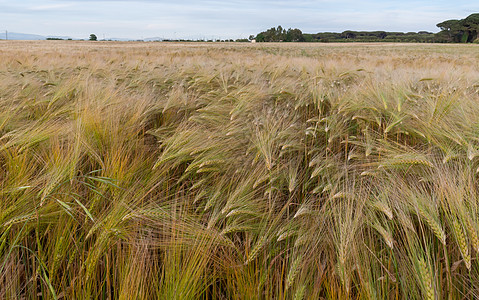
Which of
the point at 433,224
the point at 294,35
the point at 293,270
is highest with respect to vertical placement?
the point at 294,35

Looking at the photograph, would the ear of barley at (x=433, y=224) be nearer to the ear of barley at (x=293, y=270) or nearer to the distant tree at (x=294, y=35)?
the ear of barley at (x=293, y=270)

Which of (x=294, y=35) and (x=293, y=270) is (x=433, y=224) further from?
(x=294, y=35)

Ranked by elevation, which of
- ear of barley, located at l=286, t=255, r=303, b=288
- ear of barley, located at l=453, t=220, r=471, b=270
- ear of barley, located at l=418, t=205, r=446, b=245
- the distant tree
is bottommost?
ear of barley, located at l=286, t=255, r=303, b=288

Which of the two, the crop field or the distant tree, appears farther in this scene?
the distant tree

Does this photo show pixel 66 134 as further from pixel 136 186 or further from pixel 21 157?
pixel 136 186

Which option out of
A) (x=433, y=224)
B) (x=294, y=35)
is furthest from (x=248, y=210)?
(x=294, y=35)

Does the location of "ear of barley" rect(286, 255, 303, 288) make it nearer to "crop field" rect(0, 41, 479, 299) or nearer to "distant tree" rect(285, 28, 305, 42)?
"crop field" rect(0, 41, 479, 299)

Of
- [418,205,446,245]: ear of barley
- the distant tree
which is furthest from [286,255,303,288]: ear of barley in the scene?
the distant tree

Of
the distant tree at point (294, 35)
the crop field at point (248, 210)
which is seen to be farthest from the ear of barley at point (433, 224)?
the distant tree at point (294, 35)

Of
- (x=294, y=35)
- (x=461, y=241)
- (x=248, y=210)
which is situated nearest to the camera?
(x=461, y=241)

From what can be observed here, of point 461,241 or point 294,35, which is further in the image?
point 294,35

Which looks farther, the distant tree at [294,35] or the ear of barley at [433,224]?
the distant tree at [294,35]

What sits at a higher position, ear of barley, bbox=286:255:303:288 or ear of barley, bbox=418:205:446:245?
ear of barley, bbox=418:205:446:245

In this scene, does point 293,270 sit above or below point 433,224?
below
